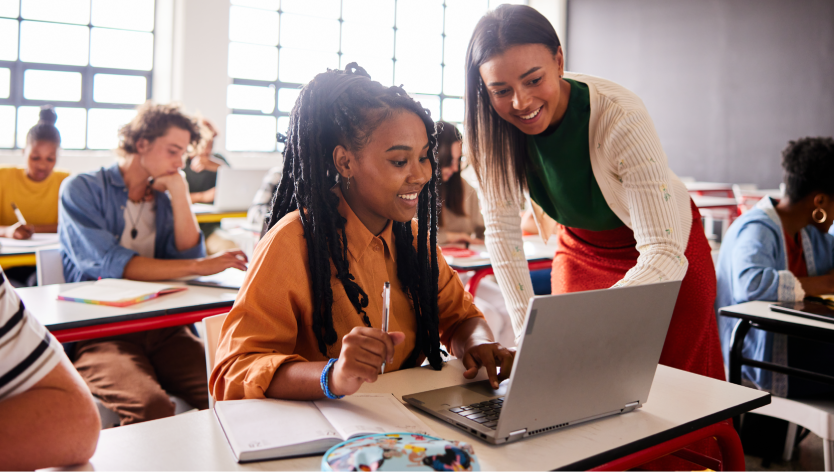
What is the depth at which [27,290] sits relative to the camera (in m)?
1.97


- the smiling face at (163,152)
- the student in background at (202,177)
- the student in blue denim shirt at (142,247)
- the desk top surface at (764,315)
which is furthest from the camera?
the student in background at (202,177)

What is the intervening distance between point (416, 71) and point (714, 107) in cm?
383

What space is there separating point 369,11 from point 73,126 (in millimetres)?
3852

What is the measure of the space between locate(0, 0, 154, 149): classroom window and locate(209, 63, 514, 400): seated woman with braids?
5.63 metres

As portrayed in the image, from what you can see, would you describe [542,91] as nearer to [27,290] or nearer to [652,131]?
[652,131]

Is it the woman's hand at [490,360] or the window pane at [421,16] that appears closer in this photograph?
the woman's hand at [490,360]

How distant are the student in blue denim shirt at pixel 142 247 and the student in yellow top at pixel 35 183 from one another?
1.60 metres

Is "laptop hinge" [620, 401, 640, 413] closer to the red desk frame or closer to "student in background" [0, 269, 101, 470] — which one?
"student in background" [0, 269, 101, 470]

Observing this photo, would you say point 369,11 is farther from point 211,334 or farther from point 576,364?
point 576,364

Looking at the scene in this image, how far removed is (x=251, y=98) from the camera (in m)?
7.41

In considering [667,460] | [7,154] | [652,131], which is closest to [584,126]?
[652,131]

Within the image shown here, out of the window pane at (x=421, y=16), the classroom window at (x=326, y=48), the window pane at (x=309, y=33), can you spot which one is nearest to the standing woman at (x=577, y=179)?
A: the classroom window at (x=326, y=48)

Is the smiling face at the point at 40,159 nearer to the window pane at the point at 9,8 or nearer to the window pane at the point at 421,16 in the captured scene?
the window pane at the point at 9,8

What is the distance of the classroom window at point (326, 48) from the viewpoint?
289 inches
